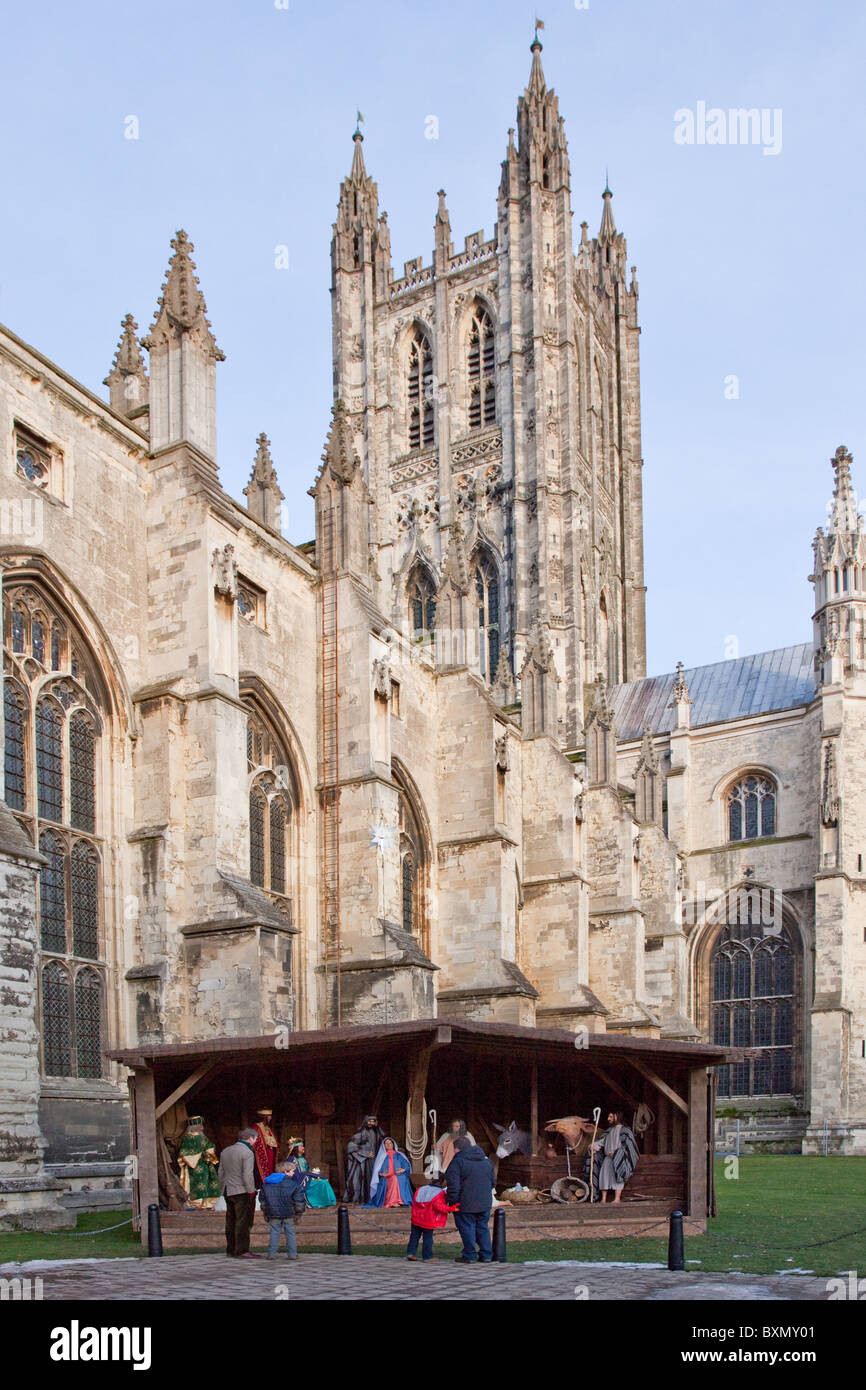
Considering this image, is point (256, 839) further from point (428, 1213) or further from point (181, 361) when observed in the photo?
point (428, 1213)

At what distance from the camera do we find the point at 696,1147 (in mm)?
15344

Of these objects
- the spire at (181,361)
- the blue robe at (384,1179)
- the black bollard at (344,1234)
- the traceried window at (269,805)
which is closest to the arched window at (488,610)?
the traceried window at (269,805)

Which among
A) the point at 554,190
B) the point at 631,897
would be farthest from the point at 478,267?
the point at 631,897

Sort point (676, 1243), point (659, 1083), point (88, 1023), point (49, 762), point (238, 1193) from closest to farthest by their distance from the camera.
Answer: point (676, 1243), point (238, 1193), point (659, 1083), point (88, 1023), point (49, 762)

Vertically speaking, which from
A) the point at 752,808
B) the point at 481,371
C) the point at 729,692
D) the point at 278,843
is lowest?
the point at 752,808

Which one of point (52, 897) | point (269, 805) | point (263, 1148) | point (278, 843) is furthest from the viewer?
point (278, 843)

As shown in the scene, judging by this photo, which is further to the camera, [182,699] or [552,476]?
[552,476]

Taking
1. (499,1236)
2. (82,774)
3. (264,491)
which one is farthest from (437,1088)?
(264,491)

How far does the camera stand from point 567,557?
5331 cm

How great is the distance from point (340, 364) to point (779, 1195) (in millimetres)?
46524

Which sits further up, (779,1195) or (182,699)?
(182,699)

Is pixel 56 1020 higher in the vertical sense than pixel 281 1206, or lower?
higher

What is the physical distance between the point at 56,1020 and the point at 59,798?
9.47 feet

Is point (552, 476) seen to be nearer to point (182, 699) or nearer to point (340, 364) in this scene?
point (340, 364)
